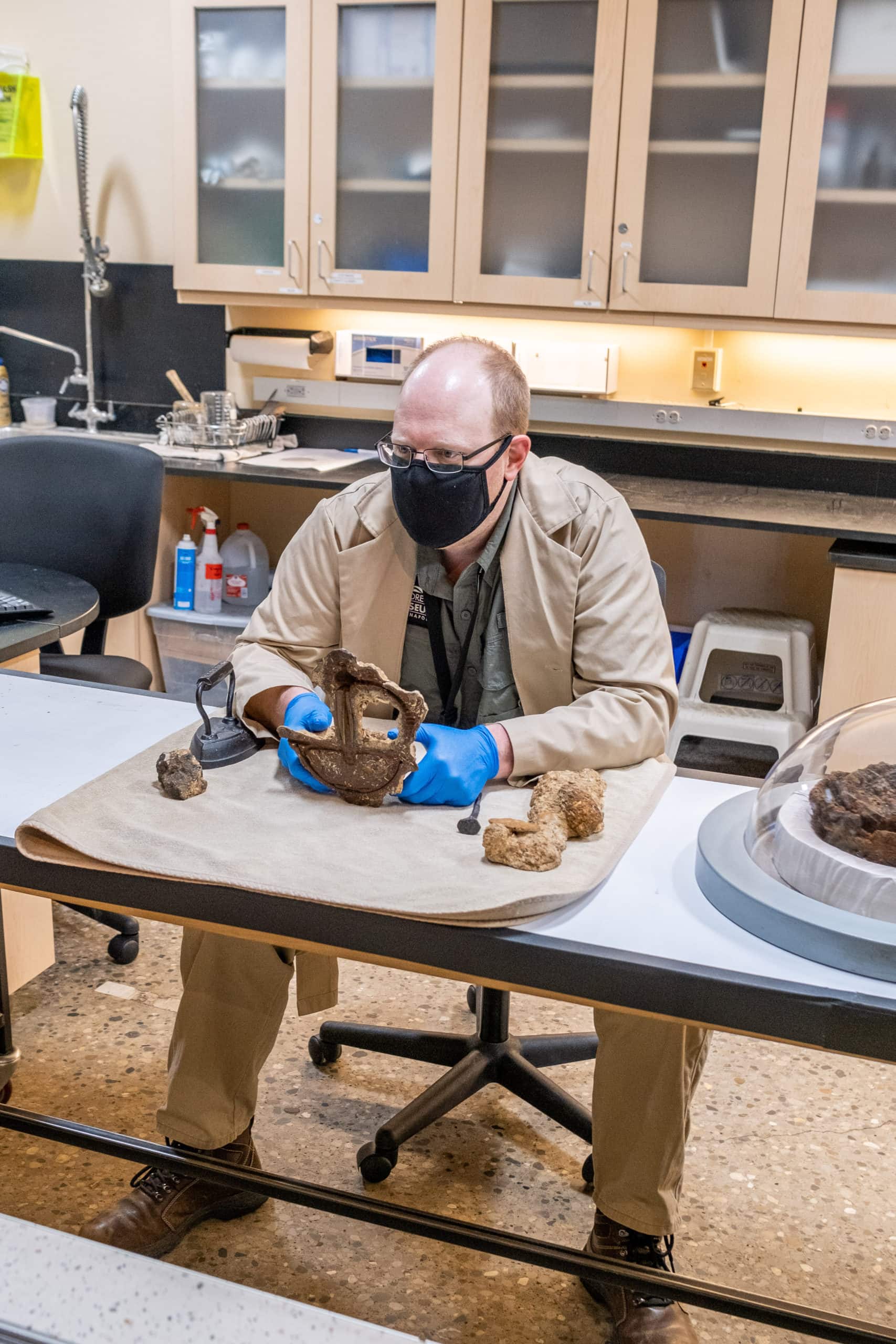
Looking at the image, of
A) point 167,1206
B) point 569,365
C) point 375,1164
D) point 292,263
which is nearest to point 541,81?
point 569,365

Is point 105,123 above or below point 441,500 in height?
above

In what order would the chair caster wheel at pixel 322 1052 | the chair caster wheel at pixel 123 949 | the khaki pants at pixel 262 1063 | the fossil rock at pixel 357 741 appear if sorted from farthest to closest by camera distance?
the chair caster wheel at pixel 123 949, the chair caster wheel at pixel 322 1052, the khaki pants at pixel 262 1063, the fossil rock at pixel 357 741

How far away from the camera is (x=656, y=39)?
10.0 feet

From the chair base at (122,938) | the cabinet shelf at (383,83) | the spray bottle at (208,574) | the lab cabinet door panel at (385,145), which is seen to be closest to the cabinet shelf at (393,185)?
the lab cabinet door panel at (385,145)

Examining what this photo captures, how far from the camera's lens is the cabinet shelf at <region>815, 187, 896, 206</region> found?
117 inches

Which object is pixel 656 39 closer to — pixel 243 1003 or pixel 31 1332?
pixel 243 1003

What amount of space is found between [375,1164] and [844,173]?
2608mm

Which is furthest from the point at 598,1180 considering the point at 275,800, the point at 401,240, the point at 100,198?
the point at 100,198

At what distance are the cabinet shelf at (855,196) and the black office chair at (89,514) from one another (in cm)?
182

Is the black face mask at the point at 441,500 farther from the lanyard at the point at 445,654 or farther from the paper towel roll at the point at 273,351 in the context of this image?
the paper towel roll at the point at 273,351

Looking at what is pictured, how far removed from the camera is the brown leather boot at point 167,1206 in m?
1.59

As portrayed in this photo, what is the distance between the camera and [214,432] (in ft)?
12.0

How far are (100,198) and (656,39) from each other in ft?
6.26

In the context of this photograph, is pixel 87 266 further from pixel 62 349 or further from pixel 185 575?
pixel 185 575
